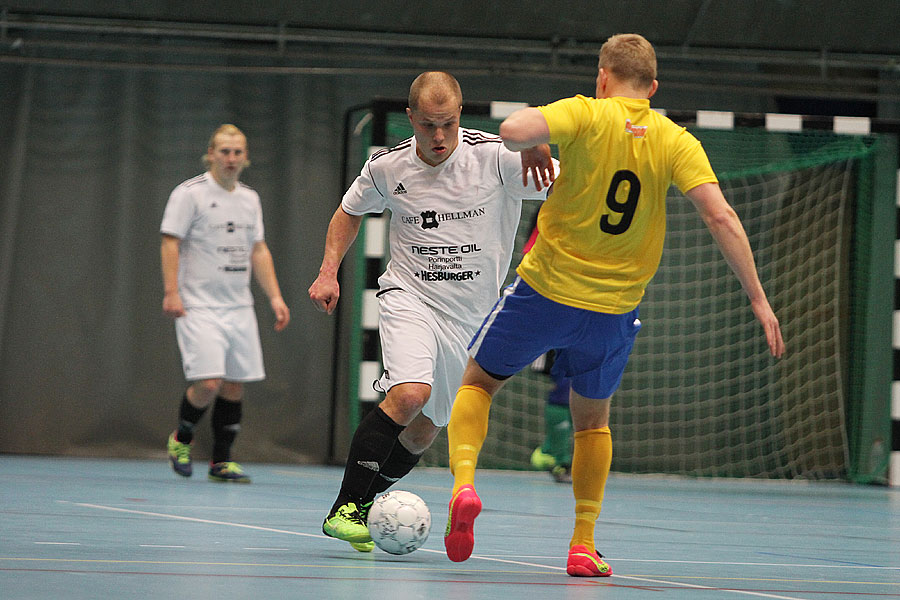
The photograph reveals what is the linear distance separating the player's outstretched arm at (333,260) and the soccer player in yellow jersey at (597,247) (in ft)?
1.89

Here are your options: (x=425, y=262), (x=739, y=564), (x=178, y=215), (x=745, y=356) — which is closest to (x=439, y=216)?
(x=425, y=262)

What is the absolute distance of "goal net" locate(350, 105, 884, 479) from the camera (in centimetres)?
989

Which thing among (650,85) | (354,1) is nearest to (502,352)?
(650,85)

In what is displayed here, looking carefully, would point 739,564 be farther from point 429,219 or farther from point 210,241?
point 210,241

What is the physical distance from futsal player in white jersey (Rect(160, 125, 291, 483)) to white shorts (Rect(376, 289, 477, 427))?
3.27m

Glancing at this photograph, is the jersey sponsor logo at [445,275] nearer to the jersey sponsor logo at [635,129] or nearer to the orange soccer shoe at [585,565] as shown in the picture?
the jersey sponsor logo at [635,129]

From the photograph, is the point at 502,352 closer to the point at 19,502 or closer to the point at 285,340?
the point at 19,502

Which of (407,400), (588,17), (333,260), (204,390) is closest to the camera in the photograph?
(407,400)

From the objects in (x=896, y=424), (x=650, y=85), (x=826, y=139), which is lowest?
(x=896, y=424)

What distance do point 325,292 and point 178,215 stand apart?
3.78 m

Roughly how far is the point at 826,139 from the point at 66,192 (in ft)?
20.2

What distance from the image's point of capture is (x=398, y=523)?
3627 mm

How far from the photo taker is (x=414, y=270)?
13.5ft

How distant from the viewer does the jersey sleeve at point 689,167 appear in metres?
3.47
